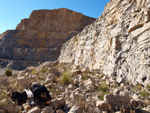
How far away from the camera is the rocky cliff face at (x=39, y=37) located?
121 feet

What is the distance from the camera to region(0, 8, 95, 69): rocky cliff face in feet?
121

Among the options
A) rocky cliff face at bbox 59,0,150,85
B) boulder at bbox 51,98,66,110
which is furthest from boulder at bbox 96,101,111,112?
rocky cliff face at bbox 59,0,150,85

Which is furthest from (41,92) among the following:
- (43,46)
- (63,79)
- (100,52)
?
(43,46)

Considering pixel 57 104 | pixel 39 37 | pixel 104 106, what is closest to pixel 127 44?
pixel 104 106

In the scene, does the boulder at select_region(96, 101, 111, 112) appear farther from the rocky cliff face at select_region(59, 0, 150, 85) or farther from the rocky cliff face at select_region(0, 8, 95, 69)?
the rocky cliff face at select_region(0, 8, 95, 69)

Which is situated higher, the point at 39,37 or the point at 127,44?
the point at 39,37

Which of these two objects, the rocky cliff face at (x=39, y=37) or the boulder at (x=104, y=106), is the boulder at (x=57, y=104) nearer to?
the boulder at (x=104, y=106)

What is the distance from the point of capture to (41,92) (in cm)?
325

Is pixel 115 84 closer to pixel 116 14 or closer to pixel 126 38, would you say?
pixel 126 38

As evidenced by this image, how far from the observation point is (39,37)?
1588 inches

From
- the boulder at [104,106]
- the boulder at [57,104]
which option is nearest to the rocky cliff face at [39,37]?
the boulder at [57,104]

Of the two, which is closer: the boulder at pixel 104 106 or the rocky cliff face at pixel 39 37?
the boulder at pixel 104 106

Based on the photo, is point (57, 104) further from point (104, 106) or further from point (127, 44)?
point (127, 44)

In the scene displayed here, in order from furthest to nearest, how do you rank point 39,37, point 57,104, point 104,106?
1. point 39,37
2. point 57,104
3. point 104,106
